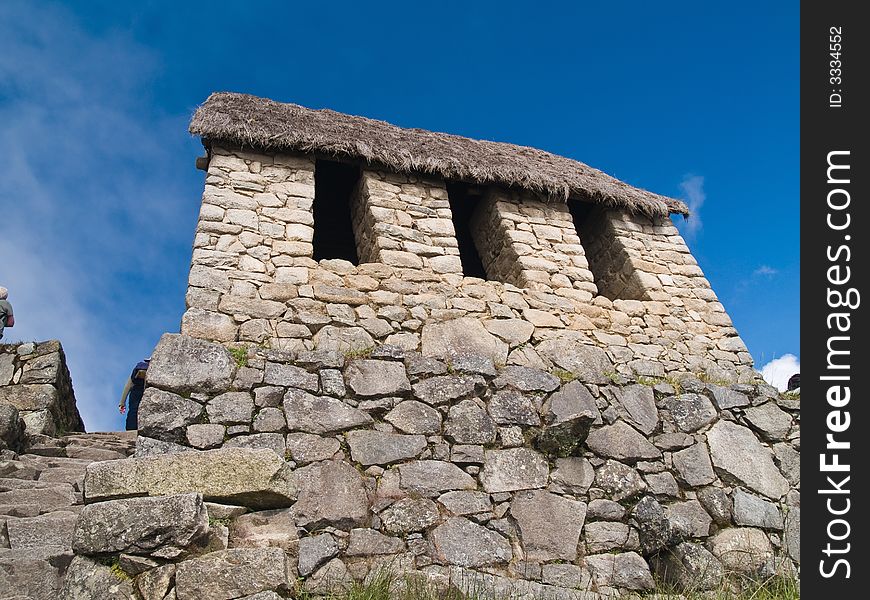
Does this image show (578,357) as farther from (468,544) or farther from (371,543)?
(371,543)

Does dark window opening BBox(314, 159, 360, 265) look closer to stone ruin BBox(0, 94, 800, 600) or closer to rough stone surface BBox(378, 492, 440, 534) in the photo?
stone ruin BBox(0, 94, 800, 600)

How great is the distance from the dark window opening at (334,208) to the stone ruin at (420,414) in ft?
0.98

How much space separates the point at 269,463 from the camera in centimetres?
264

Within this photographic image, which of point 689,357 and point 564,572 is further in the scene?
point 689,357

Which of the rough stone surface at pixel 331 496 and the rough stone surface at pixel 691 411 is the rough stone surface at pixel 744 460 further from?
the rough stone surface at pixel 331 496

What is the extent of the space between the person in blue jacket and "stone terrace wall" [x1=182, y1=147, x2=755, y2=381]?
333 cm

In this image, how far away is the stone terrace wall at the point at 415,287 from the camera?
15.5ft

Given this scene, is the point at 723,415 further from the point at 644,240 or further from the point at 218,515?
the point at 218,515

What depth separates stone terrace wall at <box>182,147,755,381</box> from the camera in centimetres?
472

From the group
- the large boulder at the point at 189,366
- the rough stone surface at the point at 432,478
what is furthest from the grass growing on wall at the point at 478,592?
the large boulder at the point at 189,366

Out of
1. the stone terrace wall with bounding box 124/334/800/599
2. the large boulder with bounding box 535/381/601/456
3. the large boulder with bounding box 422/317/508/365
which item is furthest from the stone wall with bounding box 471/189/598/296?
the large boulder with bounding box 535/381/601/456

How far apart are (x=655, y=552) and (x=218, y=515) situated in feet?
10.2
